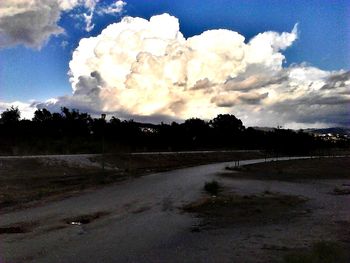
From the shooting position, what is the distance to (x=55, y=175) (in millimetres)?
45562

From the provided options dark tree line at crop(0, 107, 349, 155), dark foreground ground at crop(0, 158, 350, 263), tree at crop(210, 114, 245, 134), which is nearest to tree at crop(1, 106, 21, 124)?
dark tree line at crop(0, 107, 349, 155)

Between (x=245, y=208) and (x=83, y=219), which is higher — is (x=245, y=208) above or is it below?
above

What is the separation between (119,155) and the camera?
69.4 metres

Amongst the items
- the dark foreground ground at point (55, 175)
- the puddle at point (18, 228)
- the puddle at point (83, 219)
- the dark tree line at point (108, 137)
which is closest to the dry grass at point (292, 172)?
the dark foreground ground at point (55, 175)

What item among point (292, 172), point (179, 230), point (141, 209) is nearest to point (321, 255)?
point (179, 230)

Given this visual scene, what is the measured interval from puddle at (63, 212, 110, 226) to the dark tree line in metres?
42.5

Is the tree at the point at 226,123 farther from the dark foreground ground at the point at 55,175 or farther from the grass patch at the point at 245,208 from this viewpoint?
the grass patch at the point at 245,208

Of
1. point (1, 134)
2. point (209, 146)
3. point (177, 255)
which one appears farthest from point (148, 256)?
point (209, 146)

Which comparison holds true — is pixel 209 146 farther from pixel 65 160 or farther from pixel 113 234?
pixel 113 234

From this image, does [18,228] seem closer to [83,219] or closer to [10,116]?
[83,219]

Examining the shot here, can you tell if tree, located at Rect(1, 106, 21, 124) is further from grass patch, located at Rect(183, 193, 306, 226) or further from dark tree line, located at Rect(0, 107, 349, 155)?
grass patch, located at Rect(183, 193, 306, 226)

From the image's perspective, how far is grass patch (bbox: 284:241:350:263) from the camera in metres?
12.8

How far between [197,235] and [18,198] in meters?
14.9

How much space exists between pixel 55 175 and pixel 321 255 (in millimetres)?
34905
